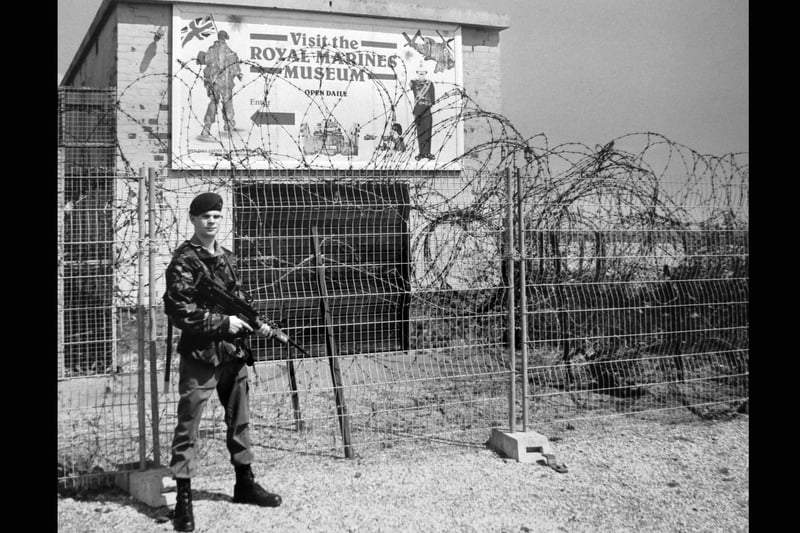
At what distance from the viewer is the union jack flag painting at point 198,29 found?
8883 millimetres

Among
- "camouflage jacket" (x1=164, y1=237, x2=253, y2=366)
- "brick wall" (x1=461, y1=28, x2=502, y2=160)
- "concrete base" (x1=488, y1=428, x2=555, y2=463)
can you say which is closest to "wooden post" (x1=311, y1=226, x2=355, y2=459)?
"camouflage jacket" (x1=164, y1=237, x2=253, y2=366)

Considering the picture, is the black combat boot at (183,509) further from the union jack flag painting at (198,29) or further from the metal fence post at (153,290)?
the union jack flag painting at (198,29)

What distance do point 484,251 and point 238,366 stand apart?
96.4 inches

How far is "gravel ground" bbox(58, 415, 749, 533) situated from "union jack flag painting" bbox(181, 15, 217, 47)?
5.77m

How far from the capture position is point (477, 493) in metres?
4.62

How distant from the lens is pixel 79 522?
13.5ft

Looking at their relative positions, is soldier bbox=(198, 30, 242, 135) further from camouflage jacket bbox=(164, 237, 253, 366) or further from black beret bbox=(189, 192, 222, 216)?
camouflage jacket bbox=(164, 237, 253, 366)

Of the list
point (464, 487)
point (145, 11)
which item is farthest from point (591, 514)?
point (145, 11)

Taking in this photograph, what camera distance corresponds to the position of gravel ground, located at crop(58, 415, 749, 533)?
4160 mm

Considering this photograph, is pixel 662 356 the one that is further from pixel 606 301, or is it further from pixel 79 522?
pixel 79 522

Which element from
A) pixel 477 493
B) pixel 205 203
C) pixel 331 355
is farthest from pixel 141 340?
pixel 477 493

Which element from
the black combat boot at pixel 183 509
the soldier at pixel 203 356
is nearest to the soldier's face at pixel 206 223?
the soldier at pixel 203 356

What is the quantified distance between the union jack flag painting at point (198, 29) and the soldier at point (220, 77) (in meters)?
0.13

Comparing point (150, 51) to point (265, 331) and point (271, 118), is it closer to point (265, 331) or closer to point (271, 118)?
point (271, 118)
